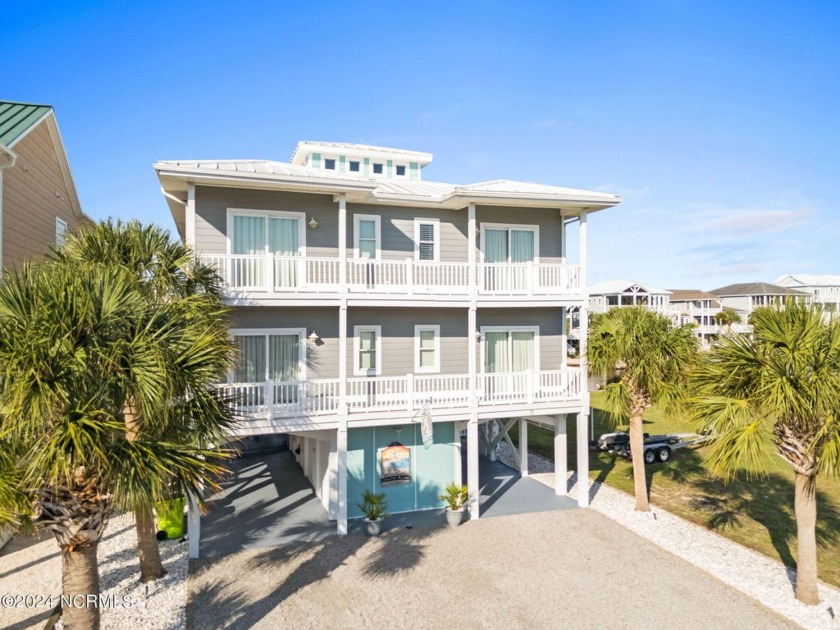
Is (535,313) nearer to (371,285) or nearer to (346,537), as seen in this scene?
(371,285)

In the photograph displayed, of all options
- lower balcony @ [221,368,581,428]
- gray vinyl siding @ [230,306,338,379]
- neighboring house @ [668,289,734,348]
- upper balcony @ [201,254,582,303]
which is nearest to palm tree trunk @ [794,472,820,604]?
lower balcony @ [221,368,581,428]

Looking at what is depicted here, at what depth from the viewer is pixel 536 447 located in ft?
80.1

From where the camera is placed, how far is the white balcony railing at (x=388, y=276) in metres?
13.1

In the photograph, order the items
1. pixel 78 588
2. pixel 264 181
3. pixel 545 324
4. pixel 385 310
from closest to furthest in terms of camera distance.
→ 1. pixel 78 588
2. pixel 264 181
3. pixel 385 310
4. pixel 545 324

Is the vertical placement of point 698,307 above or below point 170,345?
above

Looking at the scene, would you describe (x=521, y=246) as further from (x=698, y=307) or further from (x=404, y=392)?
(x=698, y=307)

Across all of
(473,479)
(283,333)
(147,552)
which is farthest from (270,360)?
(473,479)

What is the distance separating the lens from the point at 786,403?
30.3 feet

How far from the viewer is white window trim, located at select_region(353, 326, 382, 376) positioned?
1529cm

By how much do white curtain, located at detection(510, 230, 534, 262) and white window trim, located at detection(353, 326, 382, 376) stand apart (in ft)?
16.6

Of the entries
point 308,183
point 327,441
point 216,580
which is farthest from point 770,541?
point 308,183

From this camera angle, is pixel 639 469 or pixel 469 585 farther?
pixel 639 469

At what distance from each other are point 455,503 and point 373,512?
2322mm

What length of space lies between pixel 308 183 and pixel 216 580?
9505 millimetres
